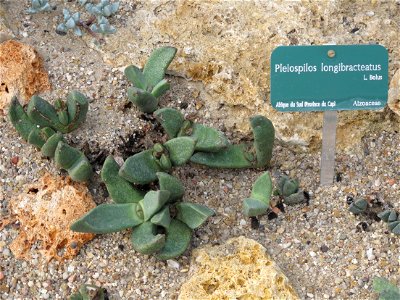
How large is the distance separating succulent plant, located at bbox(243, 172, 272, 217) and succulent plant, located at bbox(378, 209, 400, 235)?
50 cm

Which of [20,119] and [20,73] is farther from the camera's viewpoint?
[20,73]

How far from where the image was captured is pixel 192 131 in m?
3.18

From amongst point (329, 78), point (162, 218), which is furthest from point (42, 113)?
point (329, 78)

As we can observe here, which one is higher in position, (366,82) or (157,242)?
(366,82)

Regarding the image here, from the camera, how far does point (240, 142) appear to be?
130 inches

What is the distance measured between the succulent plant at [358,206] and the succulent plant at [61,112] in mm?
1259

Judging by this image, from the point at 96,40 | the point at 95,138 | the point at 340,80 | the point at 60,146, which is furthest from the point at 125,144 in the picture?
the point at 340,80

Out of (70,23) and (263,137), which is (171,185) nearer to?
(263,137)

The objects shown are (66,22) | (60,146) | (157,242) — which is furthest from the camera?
(66,22)

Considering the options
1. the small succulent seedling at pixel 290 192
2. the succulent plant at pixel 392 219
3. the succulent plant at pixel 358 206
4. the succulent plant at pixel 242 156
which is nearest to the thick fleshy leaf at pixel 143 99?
the succulent plant at pixel 242 156

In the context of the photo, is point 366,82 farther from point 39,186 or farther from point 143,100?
point 39,186

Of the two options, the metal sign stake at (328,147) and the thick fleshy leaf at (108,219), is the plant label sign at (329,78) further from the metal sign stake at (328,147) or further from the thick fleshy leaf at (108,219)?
the thick fleshy leaf at (108,219)

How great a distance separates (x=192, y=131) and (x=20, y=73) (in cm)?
88

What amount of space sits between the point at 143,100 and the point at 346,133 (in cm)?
97
